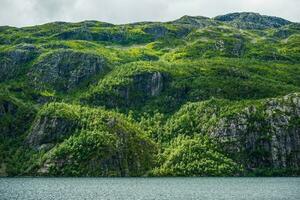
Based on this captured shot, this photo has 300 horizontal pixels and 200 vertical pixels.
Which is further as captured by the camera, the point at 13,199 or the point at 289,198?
the point at 289,198

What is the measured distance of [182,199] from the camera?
5576 inches

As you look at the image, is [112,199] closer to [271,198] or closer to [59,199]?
[59,199]

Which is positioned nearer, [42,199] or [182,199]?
[42,199]

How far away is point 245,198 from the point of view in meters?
147

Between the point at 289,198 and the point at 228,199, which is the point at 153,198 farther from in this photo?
the point at 289,198

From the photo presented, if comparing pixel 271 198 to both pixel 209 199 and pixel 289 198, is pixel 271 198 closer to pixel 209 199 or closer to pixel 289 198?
pixel 289 198

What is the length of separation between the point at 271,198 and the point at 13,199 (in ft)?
258

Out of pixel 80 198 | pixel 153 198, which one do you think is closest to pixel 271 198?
pixel 153 198

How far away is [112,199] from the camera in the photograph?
456 feet

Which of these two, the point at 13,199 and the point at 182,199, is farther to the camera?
the point at 182,199

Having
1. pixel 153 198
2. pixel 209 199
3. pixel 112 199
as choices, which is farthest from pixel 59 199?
pixel 209 199

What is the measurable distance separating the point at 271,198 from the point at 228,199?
560 inches

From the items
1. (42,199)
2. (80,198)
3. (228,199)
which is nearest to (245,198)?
(228,199)

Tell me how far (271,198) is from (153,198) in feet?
123
